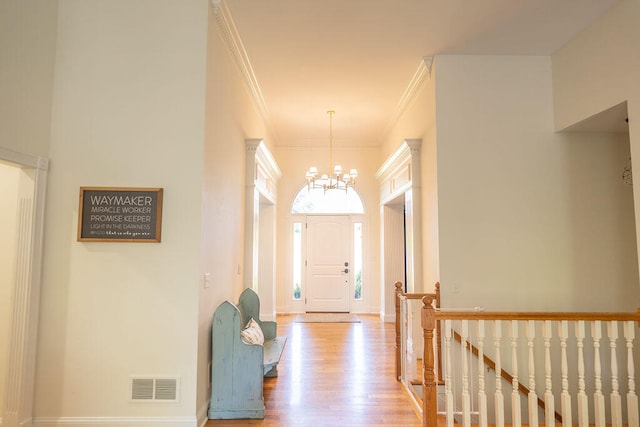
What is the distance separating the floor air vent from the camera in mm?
2938

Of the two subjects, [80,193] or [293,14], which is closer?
[80,193]

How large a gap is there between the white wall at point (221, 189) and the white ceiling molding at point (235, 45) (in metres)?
0.07

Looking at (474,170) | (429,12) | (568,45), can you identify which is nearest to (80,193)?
(429,12)

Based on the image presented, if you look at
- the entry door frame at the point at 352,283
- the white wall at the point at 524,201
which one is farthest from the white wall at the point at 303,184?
the white wall at the point at 524,201

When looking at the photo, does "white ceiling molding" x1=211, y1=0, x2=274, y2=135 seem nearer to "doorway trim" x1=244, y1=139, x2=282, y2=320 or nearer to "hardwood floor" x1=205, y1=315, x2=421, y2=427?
"doorway trim" x1=244, y1=139, x2=282, y2=320

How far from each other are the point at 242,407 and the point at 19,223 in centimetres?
221

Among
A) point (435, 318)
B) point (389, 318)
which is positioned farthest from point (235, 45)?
point (389, 318)

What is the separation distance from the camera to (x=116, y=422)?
9.54 feet

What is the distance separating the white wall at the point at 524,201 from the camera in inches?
161

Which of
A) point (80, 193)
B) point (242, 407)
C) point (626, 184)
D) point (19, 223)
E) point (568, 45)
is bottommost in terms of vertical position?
point (242, 407)

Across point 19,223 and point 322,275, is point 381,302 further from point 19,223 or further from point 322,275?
point 19,223

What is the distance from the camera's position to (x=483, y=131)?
168 inches

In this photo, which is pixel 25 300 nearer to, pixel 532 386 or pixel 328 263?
pixel 532 386

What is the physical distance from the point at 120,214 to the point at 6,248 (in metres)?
0.85
